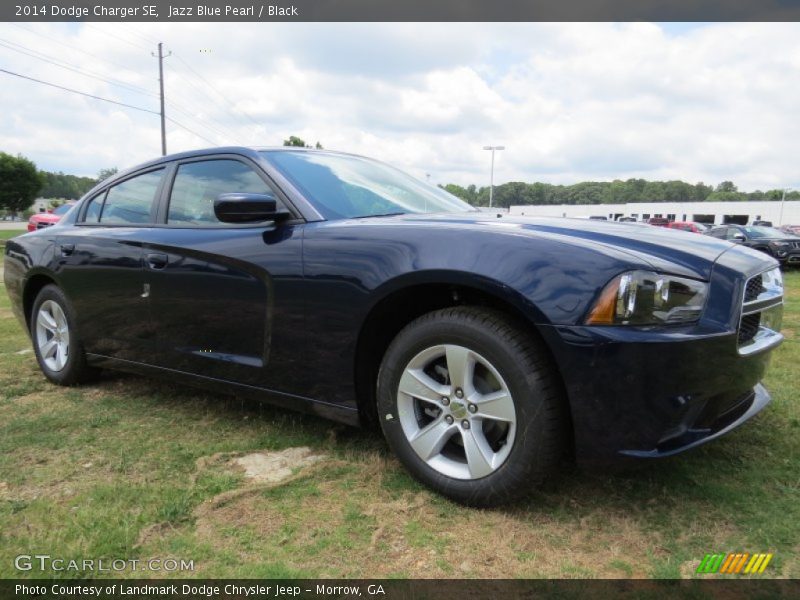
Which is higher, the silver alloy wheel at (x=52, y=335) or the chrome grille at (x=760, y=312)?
the chrome grille at (x=760, y=312)

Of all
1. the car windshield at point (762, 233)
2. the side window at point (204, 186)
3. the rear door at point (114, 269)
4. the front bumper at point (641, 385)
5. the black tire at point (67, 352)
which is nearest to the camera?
the front bumper at point (641, 385)

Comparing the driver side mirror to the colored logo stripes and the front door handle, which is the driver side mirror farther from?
the colored logo stripes

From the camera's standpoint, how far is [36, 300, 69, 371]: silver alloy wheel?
3.85 meters

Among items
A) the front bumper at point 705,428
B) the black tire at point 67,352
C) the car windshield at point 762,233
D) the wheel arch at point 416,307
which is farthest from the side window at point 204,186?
the car windshield at point 762,233

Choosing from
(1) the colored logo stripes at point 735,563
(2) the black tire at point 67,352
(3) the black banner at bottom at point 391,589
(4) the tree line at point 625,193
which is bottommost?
(3) the black banner at bottom at point 391,589

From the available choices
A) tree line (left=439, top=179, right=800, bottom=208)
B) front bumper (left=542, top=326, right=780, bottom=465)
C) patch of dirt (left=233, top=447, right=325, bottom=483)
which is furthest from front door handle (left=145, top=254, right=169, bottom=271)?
tree line (left=439, top=179, right=800, bottom=208)

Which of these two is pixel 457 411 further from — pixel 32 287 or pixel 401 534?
pixel 32 287

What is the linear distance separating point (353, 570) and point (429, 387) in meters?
0.70

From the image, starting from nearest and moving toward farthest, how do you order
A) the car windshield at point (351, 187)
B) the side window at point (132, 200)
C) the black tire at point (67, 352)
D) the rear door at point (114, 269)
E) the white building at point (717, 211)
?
the car windshield at point (351, 187)
the rear door at point (114, 269)
the side window at point (132, 200)
the black tire at point (67, 352)
the white building at point (717, 211)

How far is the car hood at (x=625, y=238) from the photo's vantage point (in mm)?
2006

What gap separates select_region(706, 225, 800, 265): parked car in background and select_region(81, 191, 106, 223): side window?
567 inches

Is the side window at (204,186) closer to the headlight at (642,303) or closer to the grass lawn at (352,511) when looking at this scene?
the grass lawn at (352,511)

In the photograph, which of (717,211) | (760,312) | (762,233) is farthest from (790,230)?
(717,211)

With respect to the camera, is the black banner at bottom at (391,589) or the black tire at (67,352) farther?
the black tire at (67,352)
